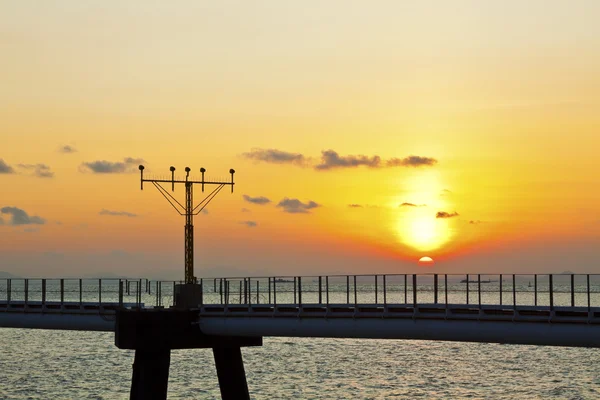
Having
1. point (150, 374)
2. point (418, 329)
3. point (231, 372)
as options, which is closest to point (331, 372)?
point (231, 372)

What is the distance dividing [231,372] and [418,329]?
13874mm

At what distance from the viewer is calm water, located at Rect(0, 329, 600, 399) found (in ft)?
265

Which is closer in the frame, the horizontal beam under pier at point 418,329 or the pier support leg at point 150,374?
the horizontal beam under pier at point 418,329

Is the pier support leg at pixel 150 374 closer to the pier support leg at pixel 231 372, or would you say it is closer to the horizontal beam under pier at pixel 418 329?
the horizontal beam under pier at pixel 418 329

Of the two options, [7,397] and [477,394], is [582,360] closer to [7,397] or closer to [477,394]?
[477,394]

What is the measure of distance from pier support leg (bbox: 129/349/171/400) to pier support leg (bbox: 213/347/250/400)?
3.70 metres

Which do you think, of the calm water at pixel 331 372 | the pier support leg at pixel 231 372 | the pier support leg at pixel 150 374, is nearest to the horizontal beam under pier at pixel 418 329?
the pier support leg at pixel 150 374

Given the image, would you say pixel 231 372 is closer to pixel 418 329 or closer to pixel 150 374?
pixel 150 374

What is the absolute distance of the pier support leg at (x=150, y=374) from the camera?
161ft

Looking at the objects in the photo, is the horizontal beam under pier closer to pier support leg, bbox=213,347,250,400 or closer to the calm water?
pier support leg, bbox=213,347,250,400

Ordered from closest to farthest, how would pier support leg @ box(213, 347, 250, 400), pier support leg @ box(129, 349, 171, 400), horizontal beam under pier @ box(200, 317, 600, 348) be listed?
horizontal beam under pier @ box(200, 317, 600, 348) → pier support leg @ box(129, 349, 171, 400) → pier support leg @ box(213, 347, 250, 400)

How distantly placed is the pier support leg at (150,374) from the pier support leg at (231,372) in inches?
146

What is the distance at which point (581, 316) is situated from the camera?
38562 mm

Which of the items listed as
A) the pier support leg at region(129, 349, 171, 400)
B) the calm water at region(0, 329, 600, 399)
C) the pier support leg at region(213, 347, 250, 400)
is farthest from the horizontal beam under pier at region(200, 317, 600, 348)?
the calm water at region(0, 329, 600, 399)
